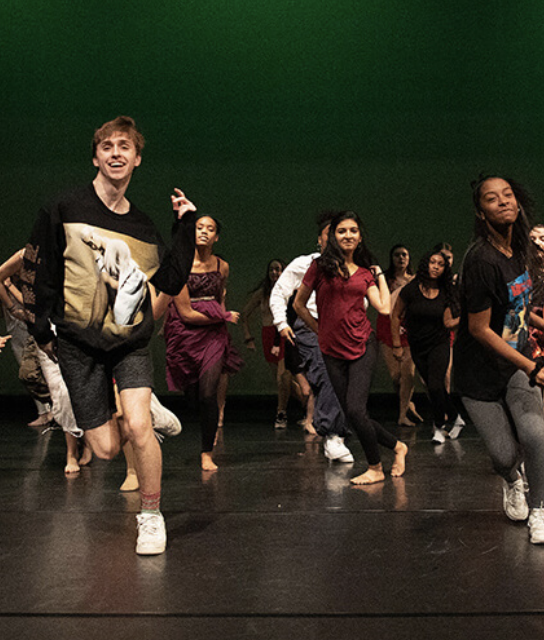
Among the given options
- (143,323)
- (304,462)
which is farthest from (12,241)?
(143,323)

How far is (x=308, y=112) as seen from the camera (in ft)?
34.3

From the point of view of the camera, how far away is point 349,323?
5211 mm

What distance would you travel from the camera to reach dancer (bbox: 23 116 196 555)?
142 inches

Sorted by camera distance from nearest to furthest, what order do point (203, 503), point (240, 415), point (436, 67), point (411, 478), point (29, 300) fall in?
1. point (29, 300)
2. point (203, 503)
3. point (411, 478)
4. point (240, 415)
5. point (436, 67)

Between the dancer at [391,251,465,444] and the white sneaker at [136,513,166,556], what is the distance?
351 cm

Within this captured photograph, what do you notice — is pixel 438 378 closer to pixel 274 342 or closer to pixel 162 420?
pixel 274 342

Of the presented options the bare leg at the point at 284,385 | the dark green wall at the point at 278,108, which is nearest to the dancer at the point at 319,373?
the bare leg at the point at 284,385

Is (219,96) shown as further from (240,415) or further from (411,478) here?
(411,478)

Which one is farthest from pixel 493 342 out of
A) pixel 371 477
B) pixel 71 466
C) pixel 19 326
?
pixel 19 326

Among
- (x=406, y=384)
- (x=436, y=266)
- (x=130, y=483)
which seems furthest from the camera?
(x=406, y=384)

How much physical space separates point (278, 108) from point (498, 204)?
7.02m

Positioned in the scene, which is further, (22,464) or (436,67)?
(436,67)

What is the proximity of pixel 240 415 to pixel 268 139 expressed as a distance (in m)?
3.32

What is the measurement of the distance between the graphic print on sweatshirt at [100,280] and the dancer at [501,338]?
4.56ft
